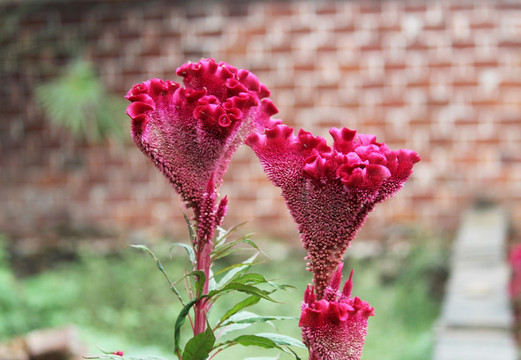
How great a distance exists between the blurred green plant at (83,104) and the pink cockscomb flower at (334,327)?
3820mm

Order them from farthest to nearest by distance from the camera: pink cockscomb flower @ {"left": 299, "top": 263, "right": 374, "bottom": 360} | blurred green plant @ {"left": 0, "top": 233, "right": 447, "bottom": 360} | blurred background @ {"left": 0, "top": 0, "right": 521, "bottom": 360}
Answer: blurred background @ {"left": 0, "top": 0, "right": 521, "bottom": 360} < blurred green plant @ {"left": 0, "top": 233, "right": 447, "bottom": 360} < pink cockscomb flower @ {"left": 299, "top": 263, "right": 374, "bottom": 360}

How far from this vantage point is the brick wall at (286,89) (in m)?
4.63

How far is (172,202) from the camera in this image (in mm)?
4977

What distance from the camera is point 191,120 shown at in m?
0.74

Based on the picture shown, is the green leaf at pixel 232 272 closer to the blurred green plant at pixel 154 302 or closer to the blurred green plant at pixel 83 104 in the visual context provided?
the blurred green plant at pixel 154 302

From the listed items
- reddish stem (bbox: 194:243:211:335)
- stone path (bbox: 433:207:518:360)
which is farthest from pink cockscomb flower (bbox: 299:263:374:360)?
stone path (bbox: 433:207:518:360)

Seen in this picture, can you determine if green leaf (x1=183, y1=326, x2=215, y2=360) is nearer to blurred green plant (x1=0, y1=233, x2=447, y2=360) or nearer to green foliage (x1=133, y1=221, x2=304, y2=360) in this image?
green foliage (x1=133, y1=221, x2=304, y2=360)

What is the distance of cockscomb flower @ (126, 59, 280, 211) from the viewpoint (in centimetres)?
73

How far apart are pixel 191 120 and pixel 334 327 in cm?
26

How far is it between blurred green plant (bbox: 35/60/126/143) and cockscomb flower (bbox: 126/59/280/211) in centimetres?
370

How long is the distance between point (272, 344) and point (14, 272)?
15.2 ft

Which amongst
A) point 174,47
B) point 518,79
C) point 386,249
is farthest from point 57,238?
point 518,79

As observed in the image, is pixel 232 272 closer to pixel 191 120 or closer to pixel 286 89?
pixel 191 120

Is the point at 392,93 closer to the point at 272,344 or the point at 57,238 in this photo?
the point at 57,238
